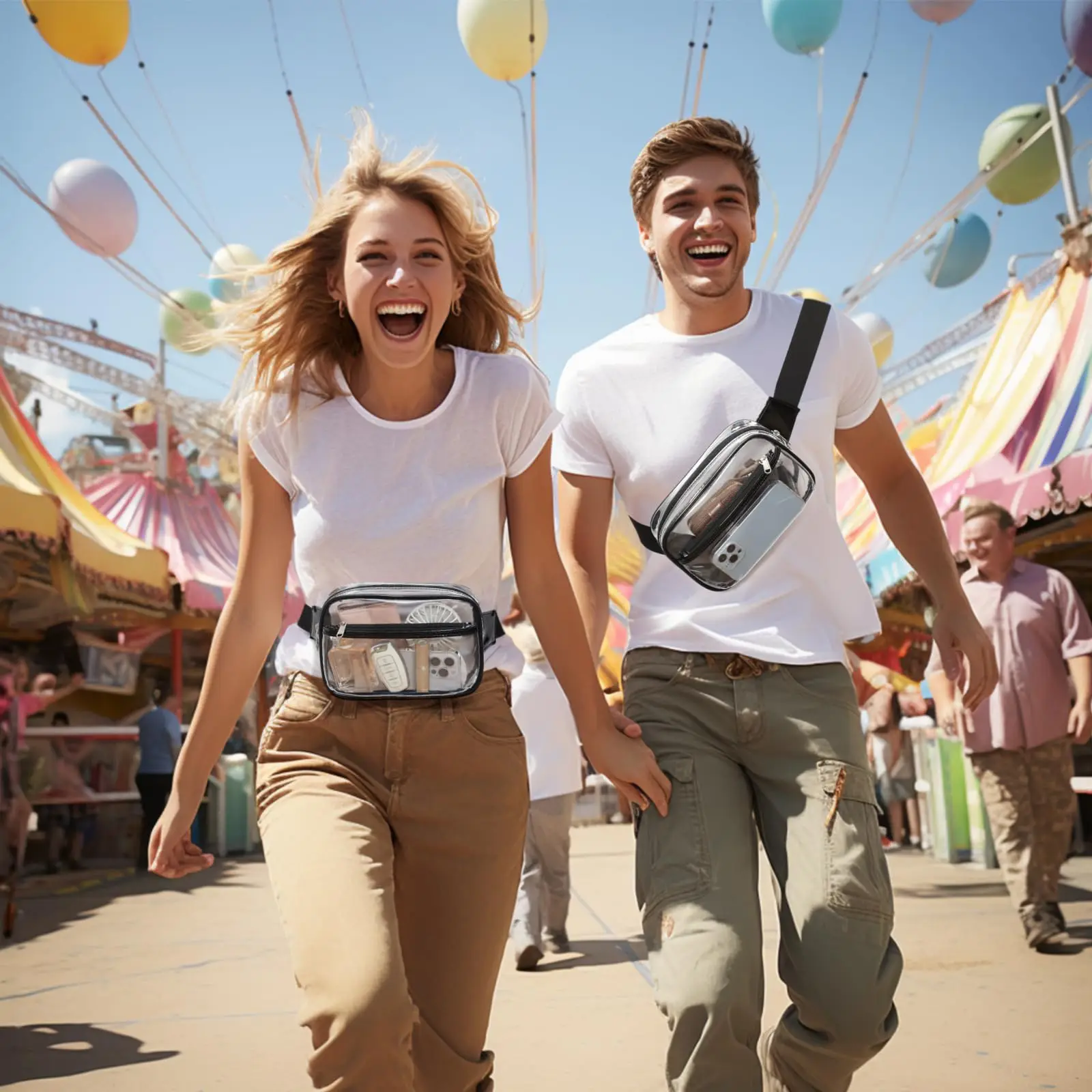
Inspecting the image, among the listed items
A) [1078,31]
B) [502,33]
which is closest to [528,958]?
[502,33]

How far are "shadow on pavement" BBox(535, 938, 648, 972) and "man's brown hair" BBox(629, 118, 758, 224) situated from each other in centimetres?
399

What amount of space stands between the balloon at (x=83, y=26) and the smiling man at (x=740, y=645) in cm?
721

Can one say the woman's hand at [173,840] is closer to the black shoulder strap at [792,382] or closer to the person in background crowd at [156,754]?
the black shoulder strap at [792,382]

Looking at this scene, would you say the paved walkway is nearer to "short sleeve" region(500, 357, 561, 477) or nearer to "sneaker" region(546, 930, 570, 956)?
"sneaker" region(546, 930, 570, 956)

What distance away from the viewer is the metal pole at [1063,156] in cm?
880

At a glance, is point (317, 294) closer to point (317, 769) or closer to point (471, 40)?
point (317, 769)

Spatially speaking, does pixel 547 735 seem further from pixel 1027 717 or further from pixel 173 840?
pixel 173 840

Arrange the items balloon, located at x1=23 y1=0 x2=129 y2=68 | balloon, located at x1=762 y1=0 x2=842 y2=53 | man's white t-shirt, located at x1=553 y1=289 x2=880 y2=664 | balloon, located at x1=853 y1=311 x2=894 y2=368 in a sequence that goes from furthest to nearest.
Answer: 1. balloon, located at x1=853 y1=311 x2=894 y2=368
2. balloon, located at x1=762 y1=0 x2=842 y2=53
3. balloon, located at x1=23 y1=0 x2=129 y2=68
4. man's white t-shirt, located at x1=553 y1=289 x2=880 y2=664

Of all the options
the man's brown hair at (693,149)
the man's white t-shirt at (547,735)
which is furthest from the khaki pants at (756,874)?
the man's white t-shirt at (547,735)

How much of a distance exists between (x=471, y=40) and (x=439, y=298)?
7.13 metres

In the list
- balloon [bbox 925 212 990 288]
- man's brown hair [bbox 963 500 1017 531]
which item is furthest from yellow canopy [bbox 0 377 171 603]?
balloon [bbox 925 212 990 288]

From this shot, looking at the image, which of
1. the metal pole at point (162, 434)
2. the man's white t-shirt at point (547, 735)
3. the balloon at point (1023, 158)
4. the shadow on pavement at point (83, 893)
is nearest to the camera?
the man's white t-shirt at point (547, 735)

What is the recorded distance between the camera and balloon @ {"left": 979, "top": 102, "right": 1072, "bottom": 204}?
9992 mm

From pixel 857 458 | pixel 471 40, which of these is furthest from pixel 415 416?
pixel 471 40
